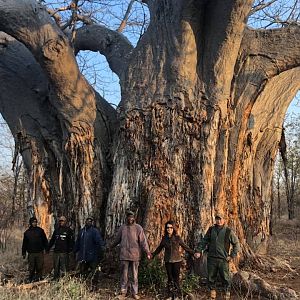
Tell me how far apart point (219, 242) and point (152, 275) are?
111 cm

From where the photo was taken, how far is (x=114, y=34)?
9.13 m

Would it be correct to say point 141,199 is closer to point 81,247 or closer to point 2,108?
point 81,247

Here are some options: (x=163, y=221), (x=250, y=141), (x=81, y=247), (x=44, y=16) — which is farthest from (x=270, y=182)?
(x=44, y=16)

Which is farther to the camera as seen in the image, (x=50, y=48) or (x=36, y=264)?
(x=36, y=264)

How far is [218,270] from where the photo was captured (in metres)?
6.20

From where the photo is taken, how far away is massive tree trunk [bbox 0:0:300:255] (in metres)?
6.92

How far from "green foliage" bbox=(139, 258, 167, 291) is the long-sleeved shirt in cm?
34

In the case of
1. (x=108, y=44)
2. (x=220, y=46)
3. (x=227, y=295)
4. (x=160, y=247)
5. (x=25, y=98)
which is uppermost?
(x=108, y=44)

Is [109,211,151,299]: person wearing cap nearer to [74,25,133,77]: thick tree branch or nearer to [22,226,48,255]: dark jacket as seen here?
[22,226,48,255]: dark jacket

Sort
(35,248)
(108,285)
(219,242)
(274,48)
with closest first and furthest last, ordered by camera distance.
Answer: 1. (219,242)
2. (108,285)
3. (35,248)
4. (274,48)

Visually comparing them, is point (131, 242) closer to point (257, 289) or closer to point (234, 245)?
point (234, 245)

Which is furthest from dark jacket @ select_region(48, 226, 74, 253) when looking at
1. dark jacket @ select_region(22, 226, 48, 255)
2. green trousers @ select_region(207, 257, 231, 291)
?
green trousers @ select_region(207, 257, 231, 291)

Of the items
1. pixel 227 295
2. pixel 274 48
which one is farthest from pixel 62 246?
pixel 274 48

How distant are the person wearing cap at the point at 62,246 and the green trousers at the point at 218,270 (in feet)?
7.51
